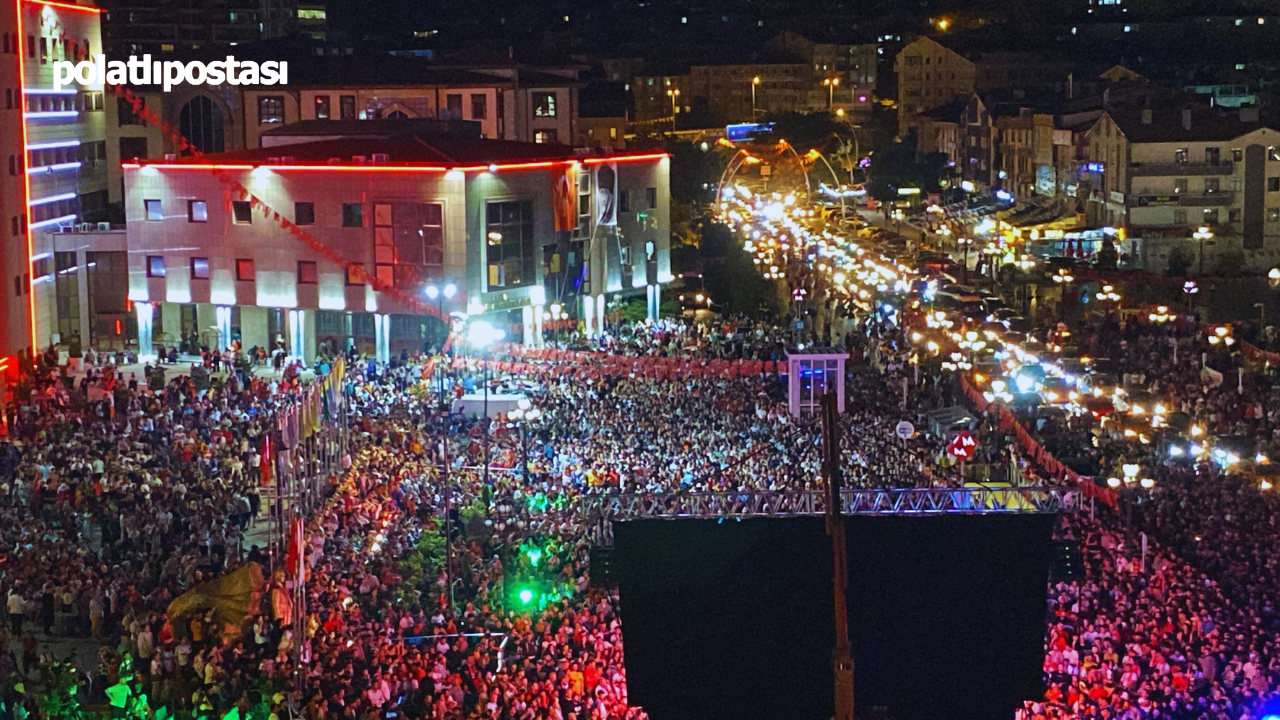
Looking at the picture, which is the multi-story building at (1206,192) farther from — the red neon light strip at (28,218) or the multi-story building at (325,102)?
the red neon light strip at (28,218)

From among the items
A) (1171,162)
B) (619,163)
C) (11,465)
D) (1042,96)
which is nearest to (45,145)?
(619,163)

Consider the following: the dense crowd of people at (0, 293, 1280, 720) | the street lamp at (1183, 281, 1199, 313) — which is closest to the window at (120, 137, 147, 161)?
the dense crowd of people at (0, 293, 1280, 720)

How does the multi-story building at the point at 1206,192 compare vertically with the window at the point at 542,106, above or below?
below

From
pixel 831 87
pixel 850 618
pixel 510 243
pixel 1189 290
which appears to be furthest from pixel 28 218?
pixel 831 87

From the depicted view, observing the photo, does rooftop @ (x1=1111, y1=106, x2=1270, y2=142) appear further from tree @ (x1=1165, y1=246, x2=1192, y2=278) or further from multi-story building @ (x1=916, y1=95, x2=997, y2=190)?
multi-story building @ (x1=916, y1=95, x2=997, y2=190)

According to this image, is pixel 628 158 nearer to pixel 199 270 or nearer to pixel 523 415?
pixel 199 270

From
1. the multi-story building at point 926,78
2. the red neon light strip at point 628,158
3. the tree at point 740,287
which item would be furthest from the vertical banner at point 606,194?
the multi-story building at point 926,78

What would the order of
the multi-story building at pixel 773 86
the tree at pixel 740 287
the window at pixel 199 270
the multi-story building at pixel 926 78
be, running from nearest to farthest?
the window at pixel 199 270 → the tree at pixel 740 287 → the multi-story building at pixel 926 78 → the multi-story building at pixel 773 86
